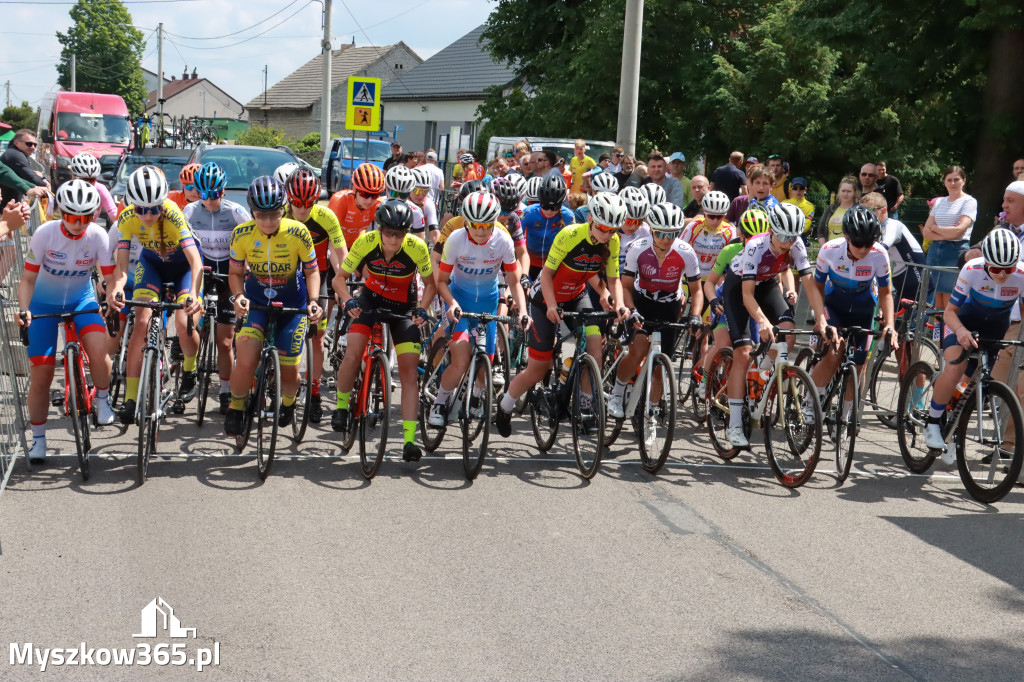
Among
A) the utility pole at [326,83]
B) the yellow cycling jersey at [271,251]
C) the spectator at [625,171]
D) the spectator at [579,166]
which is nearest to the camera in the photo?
the yellow cycling jersey at [271,251]

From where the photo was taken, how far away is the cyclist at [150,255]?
8344mm

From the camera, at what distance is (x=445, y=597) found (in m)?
5.70

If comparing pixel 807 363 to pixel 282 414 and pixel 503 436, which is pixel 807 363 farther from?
pixel 282 414

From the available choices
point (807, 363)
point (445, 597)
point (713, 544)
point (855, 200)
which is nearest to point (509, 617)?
point (445, 597)

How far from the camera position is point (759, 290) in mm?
9188

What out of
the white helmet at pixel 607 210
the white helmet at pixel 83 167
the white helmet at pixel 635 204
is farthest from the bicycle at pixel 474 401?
the white helmet at pixel 83 167

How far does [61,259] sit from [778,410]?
514 centimetres

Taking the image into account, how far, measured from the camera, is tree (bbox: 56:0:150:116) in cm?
10500

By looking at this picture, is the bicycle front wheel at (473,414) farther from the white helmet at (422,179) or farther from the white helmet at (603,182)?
the white helmet at (603,182)

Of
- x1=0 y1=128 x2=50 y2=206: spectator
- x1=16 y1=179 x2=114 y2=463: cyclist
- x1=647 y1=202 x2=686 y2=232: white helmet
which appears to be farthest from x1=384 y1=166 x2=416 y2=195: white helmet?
x1=0 y1=128 x2=50 y2=206: spectator

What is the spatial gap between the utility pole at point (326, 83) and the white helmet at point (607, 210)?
90.3 feet

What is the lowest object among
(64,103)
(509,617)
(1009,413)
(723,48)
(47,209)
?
(509,617)

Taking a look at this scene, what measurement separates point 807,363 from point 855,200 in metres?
4.10

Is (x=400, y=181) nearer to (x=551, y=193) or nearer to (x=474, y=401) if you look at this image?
(x=551, y=193)
